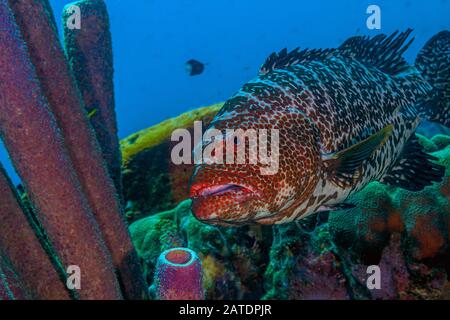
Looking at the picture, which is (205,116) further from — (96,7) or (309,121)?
(309,121)

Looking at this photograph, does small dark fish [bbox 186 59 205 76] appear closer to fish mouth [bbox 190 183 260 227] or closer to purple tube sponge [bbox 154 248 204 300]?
fish mouth [bbox 190 183 260 227]

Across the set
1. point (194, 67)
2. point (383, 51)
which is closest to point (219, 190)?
point (383, 51)

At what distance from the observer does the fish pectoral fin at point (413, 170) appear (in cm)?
322

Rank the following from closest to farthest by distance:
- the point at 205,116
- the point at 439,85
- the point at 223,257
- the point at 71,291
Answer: the point at 71,291, the point at 439,85, the point at 223,257, the point at 205,116

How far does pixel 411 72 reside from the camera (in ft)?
12.1

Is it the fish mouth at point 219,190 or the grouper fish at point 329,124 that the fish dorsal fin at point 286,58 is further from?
the fish mouth at point 219,190

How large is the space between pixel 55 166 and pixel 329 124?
1.99m

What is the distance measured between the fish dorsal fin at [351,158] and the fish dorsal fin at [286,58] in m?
0.90

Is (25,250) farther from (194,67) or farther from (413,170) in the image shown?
(194,67)

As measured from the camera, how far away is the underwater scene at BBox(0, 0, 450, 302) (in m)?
2.32

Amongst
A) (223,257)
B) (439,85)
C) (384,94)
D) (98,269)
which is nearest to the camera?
(98,269)

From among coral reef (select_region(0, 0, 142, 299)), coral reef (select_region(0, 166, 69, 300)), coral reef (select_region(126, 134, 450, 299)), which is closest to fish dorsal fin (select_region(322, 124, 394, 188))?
coral reef (select_region(126, 134, 450, 299))

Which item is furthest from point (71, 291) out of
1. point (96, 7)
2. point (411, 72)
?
point (411, 72)
